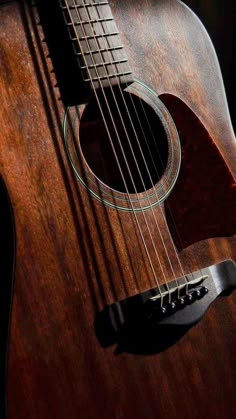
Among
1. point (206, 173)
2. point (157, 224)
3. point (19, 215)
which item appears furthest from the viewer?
point (206, 173)

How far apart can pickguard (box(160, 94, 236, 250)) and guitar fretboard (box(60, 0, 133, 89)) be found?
0.11m

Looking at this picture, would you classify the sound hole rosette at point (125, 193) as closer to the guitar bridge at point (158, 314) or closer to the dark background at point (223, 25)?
the guitar bridge at point (158, 314)

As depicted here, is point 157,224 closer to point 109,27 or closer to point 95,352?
point 95,352

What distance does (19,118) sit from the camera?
0.80m

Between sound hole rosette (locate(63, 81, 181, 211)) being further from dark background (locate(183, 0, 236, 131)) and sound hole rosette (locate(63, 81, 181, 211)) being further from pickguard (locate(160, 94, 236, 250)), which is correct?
dark background (locate(183, 0, 236, 131))

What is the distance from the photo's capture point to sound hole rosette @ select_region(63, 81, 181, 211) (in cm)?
83

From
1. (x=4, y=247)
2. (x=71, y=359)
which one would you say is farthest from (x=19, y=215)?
(x=71, y=359)

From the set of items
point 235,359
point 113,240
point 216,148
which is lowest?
point 235,359

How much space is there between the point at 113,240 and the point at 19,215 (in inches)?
5.7

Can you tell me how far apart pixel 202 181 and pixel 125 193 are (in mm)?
173

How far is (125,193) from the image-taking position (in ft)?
2.82

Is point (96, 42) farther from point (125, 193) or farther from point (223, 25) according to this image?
point (223, 25)

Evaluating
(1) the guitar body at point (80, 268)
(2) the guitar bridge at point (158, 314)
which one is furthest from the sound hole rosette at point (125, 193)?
(2) the guitar bridge at point (158, 314)

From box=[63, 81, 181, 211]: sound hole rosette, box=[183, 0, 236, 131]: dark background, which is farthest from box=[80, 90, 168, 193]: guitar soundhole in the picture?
box=[183, 0, 236, 131]: dark background
